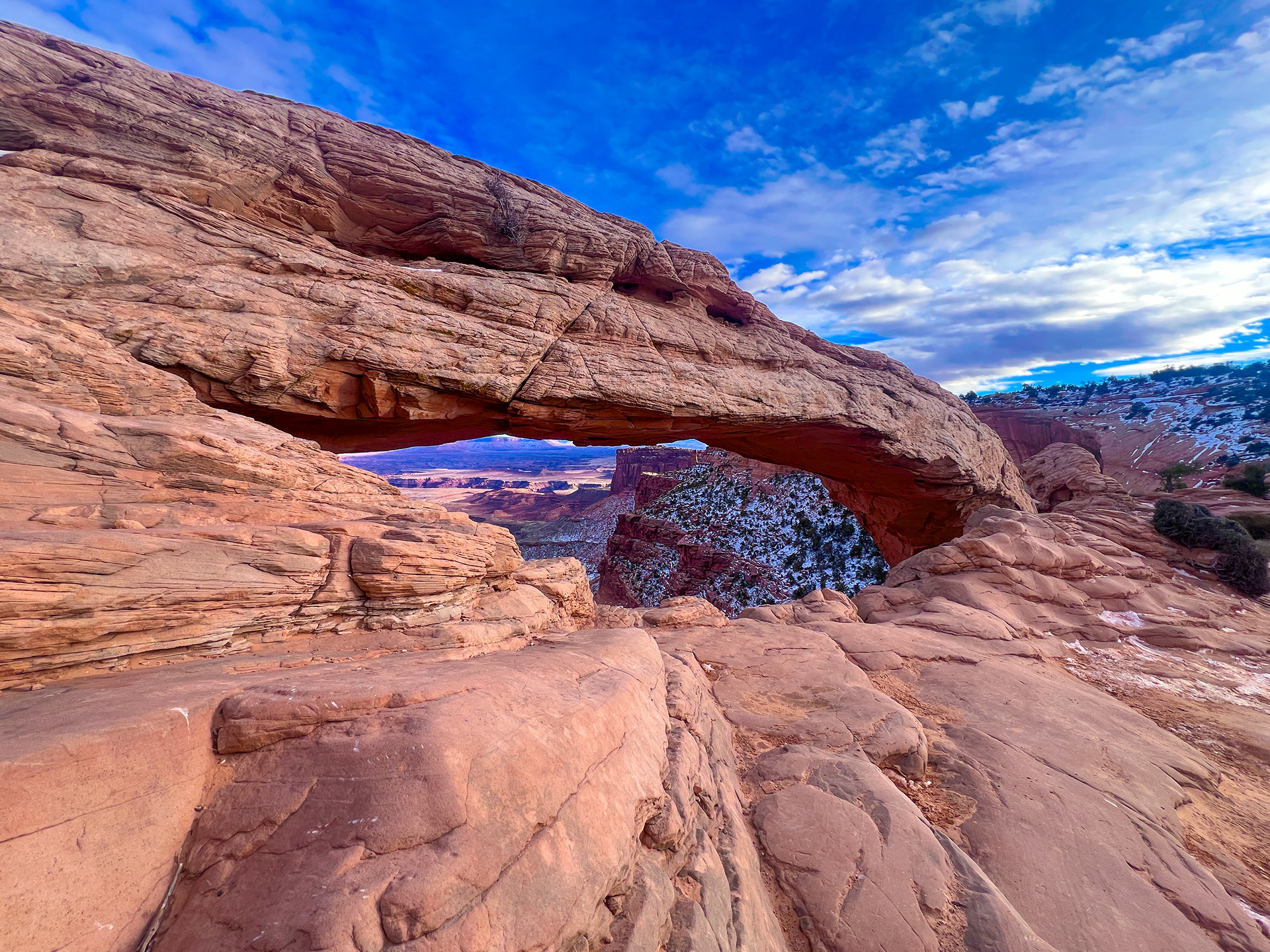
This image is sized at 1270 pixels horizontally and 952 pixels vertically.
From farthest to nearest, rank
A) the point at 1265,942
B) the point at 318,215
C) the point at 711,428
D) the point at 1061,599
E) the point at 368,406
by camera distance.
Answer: the point at 711,428, the point at 1061,599, the point at 318,215, the point at 368,406, the point at 1265,942

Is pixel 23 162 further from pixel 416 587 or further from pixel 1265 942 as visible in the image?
pixel 1265 942

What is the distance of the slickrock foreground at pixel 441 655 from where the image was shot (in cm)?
271

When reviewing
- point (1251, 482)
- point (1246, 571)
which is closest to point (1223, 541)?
point (1246, 571)

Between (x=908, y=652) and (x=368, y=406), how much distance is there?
12052mm

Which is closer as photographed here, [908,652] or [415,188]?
[908,652]

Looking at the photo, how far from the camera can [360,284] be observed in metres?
9.88

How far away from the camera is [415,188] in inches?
440

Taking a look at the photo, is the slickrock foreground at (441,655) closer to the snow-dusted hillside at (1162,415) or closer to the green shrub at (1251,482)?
the green shrub at (1251,482)

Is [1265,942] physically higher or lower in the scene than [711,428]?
lower

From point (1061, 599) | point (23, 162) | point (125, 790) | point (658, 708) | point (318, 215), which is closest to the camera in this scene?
point (125, 790)

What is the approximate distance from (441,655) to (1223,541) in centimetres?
1946

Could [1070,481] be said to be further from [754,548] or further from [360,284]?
[360,284]

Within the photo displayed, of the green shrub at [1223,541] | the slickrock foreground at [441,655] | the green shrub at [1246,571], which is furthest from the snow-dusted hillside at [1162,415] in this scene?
the slickrock foreground at [441,655]

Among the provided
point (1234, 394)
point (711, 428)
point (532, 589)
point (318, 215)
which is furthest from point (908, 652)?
point (1234, 394)
